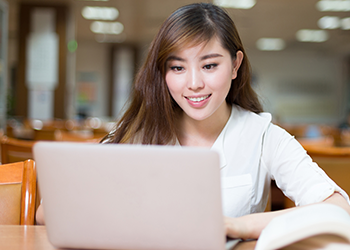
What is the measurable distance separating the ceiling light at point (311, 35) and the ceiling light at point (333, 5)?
7.31 ft

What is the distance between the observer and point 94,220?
623 mm

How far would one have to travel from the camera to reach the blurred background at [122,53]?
23.4ft

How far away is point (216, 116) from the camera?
4.33 ft

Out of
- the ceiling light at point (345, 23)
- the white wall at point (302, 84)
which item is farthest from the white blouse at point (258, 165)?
the white wall at point (302, 84)

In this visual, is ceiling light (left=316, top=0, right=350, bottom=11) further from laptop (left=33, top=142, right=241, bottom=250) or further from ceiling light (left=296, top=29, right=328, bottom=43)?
laptop (left=33, top=142, right=241, bottom=250)

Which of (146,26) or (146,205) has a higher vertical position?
(146,26)

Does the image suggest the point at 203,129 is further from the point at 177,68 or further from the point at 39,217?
the point at 39,217

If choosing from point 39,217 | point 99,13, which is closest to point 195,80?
point 39,217

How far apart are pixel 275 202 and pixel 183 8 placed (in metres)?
1.67

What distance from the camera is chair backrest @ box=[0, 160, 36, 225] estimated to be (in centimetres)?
104

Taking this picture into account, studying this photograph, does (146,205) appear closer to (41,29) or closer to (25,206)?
(25,206)

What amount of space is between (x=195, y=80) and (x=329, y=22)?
29.7 feet

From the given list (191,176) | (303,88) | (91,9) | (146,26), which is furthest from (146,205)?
(303,88)

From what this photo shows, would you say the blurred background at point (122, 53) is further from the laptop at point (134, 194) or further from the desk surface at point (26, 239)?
the laptop at point (134, 194)
